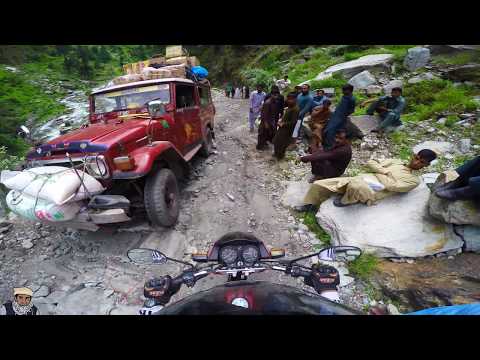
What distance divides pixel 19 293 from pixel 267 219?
9.70 ft

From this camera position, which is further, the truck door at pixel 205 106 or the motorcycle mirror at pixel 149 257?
the truck door at pixel 205 106

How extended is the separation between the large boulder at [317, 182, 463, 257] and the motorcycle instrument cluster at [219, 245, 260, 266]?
5.84 ft

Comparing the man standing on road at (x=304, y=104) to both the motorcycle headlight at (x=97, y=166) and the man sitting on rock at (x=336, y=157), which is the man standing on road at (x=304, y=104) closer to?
the man sitting on rock at (x=336, y=157)

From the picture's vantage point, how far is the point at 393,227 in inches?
118

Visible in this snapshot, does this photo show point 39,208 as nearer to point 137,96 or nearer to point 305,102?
point 137,96

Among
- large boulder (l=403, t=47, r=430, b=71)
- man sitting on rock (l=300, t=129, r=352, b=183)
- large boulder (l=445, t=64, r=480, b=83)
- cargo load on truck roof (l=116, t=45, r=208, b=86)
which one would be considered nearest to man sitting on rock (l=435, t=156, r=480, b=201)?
man sitting on rock (l=300, t=129, r=352, b=183)

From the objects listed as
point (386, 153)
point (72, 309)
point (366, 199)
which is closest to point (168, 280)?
point (72, 309)

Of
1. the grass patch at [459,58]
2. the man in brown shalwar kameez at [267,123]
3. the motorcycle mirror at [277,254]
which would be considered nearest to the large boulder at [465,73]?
the grass patch at [459,58]

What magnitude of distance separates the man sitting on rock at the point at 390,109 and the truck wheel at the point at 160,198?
468 cm

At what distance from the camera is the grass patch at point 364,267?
2738mm

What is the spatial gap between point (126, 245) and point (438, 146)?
5624 mm

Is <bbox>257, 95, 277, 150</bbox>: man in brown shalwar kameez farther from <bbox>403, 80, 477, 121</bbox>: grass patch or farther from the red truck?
<bbox>403, 80, 477, 121</bbox>: grass patch

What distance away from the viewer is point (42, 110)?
34.7 feet
